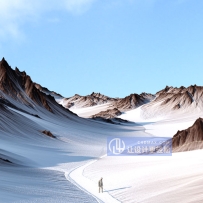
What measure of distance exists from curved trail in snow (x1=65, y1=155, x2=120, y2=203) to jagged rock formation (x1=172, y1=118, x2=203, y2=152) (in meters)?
14.4

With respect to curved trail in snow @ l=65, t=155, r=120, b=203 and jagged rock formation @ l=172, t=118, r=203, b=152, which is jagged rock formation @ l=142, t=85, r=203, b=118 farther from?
curved trail in snow @ l=65, t=155, r=120, b=203

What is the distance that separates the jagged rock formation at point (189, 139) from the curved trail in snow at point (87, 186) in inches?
568

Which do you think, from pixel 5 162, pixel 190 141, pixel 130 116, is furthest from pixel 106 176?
pixel 130 116

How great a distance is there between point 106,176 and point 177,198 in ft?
34.6

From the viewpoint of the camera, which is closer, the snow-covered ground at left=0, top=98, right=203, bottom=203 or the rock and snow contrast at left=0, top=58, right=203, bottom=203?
the snow-covered ground at left=0, top=98, right=203, bottom=203

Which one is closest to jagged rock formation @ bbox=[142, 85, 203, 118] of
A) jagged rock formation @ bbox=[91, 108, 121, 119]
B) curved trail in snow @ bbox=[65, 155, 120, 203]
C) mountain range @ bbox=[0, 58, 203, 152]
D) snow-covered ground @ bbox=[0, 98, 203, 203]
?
mountain range @ bbox=[0, 58, 203, 152]

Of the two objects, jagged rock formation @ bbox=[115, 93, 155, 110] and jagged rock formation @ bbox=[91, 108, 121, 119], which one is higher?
jagged rock formation @ bbox=[115, 93, 155, 110]

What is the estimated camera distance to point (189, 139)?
1646 inches

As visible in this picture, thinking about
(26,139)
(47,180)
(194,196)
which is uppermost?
(26,139)

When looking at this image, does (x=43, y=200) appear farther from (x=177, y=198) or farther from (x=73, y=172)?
(x=73, y=172)

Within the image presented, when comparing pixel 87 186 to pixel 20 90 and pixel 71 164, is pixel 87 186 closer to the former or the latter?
pixel 71 164

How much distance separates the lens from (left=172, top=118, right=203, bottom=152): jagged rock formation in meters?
39.8

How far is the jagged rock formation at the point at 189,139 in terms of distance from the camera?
39850 mm

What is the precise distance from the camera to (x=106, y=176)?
1011 inches
